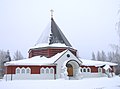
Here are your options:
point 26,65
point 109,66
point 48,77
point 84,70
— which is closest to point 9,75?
point 26,65

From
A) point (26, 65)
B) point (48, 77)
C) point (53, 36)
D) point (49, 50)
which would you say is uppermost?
point (53, 36)

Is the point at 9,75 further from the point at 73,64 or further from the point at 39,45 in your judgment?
the point at 73,64

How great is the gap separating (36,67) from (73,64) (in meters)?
6.73

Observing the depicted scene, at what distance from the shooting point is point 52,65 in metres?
33.0

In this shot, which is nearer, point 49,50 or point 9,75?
point 9,75

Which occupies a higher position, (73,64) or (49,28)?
(49,28)

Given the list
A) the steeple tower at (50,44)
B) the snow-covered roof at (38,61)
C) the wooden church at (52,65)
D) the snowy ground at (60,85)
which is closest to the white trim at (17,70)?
the wooden church at (52,65)

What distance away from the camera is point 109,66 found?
128 ft

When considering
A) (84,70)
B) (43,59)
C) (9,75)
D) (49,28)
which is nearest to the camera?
(9,75)

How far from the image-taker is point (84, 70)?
121 ft

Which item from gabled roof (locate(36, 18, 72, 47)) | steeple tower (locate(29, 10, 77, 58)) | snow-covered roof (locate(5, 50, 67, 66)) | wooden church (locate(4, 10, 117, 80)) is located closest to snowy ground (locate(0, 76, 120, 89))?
wooden church (locate(4, 10, 117, 80))

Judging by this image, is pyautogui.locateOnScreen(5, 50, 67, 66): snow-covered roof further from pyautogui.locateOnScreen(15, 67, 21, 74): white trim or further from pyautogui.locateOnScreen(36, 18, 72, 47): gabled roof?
pyautogui.locateOnScreen(36, 18, 72, 47): gabled roof

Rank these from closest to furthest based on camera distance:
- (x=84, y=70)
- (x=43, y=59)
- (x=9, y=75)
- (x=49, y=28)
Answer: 1. (x=9, y=75)
2. (x=43, y=59)
3. (x=84, y=70)
4. (x=49, y=28)

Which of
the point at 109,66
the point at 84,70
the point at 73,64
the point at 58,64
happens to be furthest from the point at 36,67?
the point at 109,66
